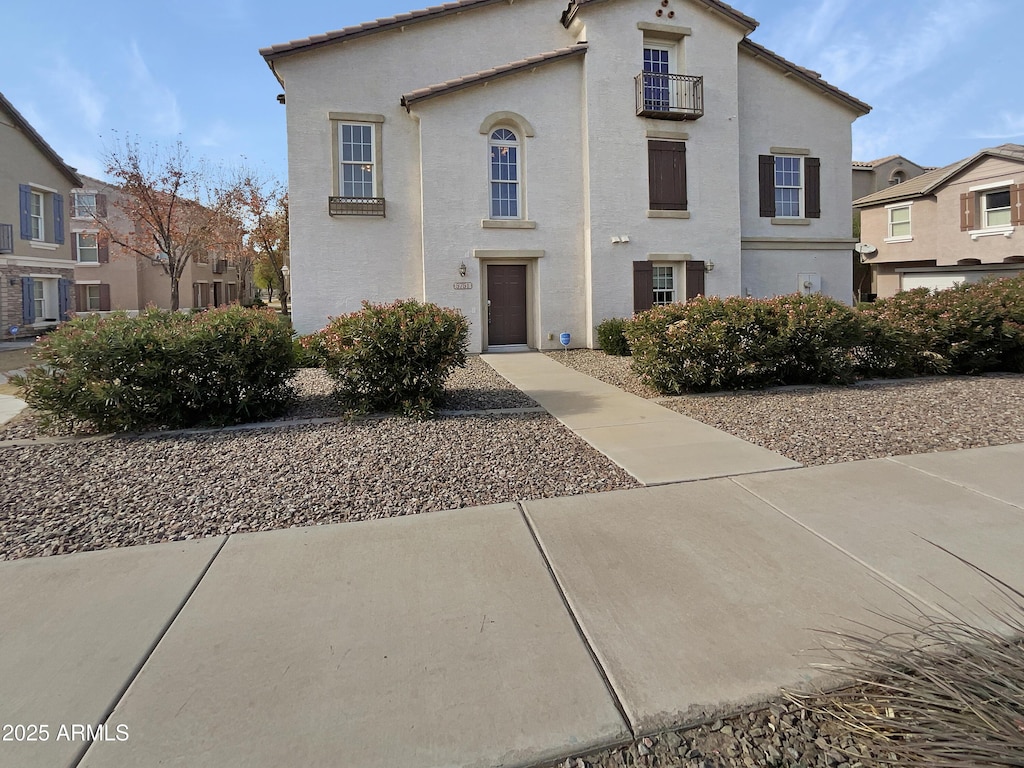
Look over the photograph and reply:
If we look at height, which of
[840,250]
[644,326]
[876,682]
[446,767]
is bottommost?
[446,767]

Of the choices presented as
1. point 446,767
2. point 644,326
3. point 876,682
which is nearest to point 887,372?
point 644,326

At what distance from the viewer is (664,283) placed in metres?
16.9

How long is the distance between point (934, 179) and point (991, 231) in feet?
12.3

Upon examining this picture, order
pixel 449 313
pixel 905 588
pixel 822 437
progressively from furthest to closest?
pixel 449 313 < pixel 822 437 < pixel 905 588

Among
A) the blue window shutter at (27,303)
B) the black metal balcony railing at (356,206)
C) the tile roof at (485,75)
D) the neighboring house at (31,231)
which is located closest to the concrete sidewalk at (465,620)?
the black metal balcony railing at (356,206)

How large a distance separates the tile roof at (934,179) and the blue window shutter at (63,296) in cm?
3621

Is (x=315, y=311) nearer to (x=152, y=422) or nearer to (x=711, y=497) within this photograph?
(x=152, y=422)

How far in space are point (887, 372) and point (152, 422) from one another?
36.4 feet

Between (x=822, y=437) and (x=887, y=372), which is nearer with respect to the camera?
(x=822, y=437)

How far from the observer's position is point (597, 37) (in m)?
15.7

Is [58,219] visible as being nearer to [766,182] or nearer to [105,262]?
[105,262]

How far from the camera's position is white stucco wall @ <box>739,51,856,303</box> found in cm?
1780

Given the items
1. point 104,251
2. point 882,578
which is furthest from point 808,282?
point 104,251

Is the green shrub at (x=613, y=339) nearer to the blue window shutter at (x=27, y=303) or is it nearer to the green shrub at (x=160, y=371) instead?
the green shrub at (x=160, y=371)
